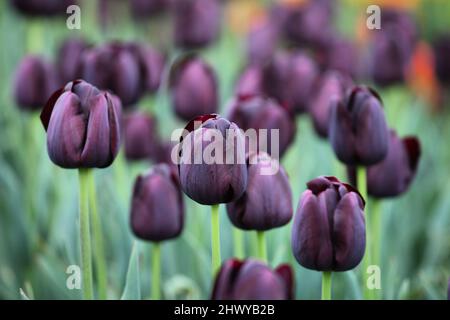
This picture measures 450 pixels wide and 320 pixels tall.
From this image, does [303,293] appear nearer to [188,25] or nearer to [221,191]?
[221,191]

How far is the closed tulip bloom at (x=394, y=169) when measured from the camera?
57.6 inches

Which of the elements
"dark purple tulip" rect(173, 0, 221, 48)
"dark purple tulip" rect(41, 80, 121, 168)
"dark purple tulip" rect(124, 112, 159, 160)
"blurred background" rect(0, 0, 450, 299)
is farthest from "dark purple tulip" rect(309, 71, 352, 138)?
"dark purple tulip" rect(173, 0, 221, 48)

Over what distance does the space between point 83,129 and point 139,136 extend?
68 centimetres

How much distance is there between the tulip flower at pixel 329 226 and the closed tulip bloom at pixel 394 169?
1.19 ft

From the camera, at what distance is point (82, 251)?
4.14 ft

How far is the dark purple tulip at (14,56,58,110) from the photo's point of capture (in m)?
1.89

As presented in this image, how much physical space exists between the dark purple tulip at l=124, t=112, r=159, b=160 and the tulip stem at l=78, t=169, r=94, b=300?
62 centimetres

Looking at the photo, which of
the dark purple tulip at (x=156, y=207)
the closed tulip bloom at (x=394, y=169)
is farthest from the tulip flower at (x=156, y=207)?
the closed tulip bloom at (x=394, y=169)

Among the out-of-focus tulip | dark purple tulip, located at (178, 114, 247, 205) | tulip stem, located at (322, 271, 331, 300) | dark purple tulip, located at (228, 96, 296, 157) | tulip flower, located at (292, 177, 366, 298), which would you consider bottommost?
tulip stem, located at (322, 271, 331, 300)

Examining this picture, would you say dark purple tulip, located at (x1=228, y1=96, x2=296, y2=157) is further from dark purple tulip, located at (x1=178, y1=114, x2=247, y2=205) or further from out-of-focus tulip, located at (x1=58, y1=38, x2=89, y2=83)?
out-of-focus tulip, located at (x1=58, y1=38, x2=89, y2=83)

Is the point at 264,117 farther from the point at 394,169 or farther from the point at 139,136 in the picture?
the point at 139,136

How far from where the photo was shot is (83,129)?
46.9 inches

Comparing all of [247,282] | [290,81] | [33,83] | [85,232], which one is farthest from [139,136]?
[247,282]

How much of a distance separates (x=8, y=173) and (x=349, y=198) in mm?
1224
